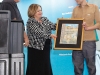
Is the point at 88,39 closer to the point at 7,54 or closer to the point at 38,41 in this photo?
the point at 38,41

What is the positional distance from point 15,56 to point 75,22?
146cm

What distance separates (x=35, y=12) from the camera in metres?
2.43

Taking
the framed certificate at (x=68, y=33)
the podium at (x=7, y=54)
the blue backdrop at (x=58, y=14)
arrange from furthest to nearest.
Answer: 1. the blue backdrop at (x=58, y=14)
2. the framed certificate at (x=68, y=33)
3. the podium at (x=7, y=54)

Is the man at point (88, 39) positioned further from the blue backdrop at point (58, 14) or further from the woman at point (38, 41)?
the blue backdrop at point (58, 14)

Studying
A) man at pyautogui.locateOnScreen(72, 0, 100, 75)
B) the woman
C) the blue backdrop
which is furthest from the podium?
the blue backdrop

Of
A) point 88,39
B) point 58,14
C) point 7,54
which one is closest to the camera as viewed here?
point 7,54

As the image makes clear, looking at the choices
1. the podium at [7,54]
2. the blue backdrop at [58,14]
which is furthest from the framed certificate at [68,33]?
the podium at [7,54]

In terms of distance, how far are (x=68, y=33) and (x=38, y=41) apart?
35 cm

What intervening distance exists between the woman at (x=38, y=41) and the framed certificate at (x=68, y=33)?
0.29 ft

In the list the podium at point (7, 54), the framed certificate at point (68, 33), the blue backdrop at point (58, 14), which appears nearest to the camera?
the podium at point (7, 54)

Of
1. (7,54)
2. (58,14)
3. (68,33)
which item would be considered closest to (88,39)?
(68,33)

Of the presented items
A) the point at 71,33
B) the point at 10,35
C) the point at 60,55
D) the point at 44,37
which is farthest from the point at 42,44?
the point at 10,35

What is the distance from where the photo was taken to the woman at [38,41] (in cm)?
238

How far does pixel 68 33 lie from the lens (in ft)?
7.90
